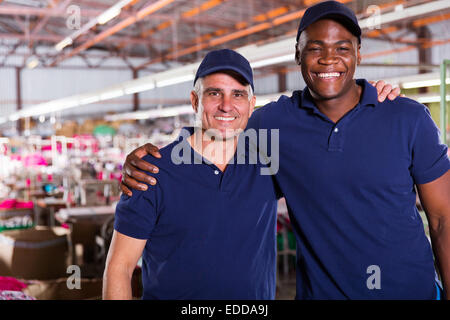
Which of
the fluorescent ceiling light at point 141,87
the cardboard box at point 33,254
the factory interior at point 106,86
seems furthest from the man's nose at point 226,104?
the fluorescent ceiling light at point 141,87

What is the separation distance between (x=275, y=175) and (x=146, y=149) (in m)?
0.43

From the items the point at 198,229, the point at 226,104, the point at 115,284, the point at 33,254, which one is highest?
the point at 226,104

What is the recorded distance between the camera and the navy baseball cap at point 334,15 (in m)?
1.42

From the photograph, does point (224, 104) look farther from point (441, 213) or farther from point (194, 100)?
point (441, 213)

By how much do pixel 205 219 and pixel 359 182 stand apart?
0.47 m

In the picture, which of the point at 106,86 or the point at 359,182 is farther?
the point at 106,86

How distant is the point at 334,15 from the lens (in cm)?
143

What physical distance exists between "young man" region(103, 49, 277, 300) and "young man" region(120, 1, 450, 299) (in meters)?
Result: 0.18

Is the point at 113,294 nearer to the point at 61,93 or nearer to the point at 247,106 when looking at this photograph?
the point at 247,106

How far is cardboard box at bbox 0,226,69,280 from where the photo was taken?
3992mm

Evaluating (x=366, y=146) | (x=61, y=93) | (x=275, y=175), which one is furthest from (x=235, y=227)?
(x=61, y=93)

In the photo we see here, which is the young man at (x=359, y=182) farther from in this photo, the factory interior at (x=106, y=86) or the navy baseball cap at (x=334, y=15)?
the factory interior at (x=106, y=86)

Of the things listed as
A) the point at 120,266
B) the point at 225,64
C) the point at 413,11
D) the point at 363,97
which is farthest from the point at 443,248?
the point at 413,11

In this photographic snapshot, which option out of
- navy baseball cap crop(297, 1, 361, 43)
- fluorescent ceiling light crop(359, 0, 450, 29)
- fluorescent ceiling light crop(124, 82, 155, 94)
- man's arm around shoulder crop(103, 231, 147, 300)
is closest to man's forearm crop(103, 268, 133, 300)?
man's arm around shoulder crop(103, 231, 147, 300)
